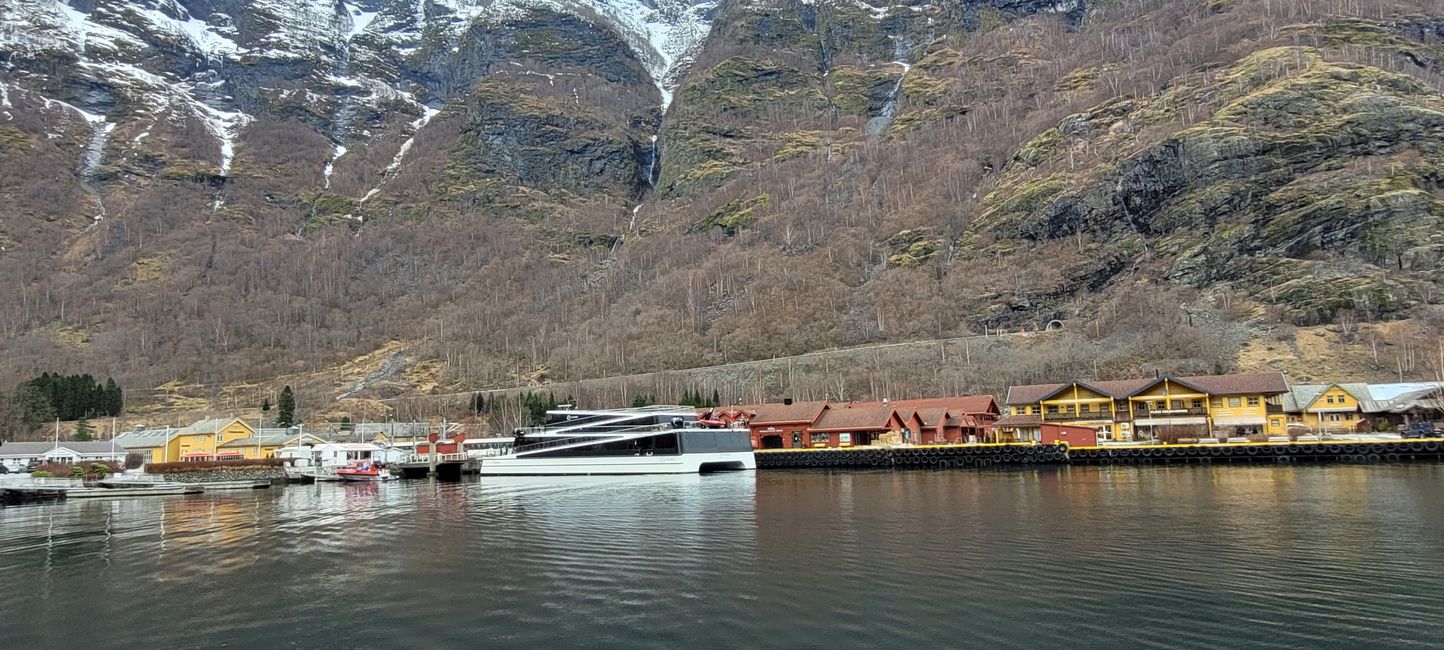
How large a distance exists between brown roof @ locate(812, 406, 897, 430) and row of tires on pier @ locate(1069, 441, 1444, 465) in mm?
18434

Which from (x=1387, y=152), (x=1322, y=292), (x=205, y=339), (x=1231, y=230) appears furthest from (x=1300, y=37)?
(x=205, y=339)

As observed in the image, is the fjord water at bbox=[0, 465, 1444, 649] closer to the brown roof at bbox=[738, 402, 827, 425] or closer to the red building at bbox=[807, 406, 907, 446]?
the red building at bbox=[807, 406, 907, 446]

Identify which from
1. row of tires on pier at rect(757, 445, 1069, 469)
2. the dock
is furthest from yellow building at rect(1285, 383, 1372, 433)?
the dock

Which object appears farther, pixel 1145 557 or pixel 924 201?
pixel 924 201

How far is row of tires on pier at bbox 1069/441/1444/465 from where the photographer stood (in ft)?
205

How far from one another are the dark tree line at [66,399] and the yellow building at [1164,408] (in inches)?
5434

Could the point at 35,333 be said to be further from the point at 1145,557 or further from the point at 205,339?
the point at 1145,557

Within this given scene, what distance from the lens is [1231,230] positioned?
12275 cm

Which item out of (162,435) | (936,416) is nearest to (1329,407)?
(936,416)

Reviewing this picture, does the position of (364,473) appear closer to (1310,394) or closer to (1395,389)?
(1310,394)

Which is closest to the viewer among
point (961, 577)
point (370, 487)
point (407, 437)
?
point (961, 577)

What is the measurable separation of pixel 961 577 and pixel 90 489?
68.8 m

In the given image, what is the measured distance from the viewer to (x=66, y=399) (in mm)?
132750

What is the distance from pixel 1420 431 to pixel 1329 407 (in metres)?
11.6
